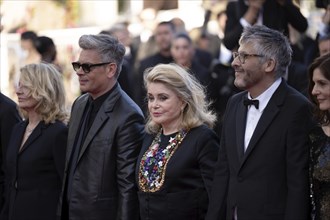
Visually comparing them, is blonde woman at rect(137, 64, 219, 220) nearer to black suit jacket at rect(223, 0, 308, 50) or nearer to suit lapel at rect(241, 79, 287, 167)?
suit lapel at rect(241, 79, 287, 167)

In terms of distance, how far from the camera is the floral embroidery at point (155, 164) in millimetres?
6277

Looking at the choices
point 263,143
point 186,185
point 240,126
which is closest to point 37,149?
point 186,185

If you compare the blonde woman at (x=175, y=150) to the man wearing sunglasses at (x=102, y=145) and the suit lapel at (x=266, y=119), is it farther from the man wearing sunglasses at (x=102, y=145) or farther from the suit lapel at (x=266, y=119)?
the suit lapel at (x=266, y=119)

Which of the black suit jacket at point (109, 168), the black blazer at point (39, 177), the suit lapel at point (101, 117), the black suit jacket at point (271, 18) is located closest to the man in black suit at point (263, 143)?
the black suit jacket at point (109, 168)

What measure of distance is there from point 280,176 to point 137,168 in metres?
1.24

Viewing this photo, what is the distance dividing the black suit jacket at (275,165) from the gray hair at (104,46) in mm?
1470

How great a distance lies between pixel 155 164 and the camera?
249 inches

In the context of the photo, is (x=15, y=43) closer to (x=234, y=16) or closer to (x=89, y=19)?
(x=234, y=16)

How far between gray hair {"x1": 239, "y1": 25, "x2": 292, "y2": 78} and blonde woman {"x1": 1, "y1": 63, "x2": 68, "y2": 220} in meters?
2.14

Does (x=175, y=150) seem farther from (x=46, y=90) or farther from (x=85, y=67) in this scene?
(x=46, y=90)

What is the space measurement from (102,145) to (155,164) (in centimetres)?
54

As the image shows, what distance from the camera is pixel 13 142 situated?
24.6 feet

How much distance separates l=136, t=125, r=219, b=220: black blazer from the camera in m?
6.21

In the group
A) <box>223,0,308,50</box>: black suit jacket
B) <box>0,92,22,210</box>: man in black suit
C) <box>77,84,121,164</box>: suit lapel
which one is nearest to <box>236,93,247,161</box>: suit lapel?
<box>77,84,121,164</box>: suit lapel
